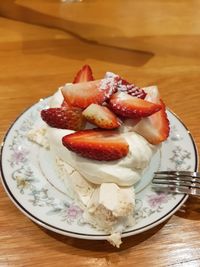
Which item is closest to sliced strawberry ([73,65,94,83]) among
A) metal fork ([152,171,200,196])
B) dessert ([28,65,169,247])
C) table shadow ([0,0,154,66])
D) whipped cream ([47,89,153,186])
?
dessert ([28,65,169,247])

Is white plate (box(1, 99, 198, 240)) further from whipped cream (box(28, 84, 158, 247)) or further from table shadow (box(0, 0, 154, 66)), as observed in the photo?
table shadow (box(0, 0, 154, 66))

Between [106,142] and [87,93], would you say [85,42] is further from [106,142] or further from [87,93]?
[106,142]

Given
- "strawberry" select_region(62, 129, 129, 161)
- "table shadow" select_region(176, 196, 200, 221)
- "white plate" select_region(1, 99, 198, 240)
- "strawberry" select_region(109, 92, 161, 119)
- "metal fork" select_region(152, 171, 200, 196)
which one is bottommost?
"table shadow" select_region(176, 196, 200, 221)

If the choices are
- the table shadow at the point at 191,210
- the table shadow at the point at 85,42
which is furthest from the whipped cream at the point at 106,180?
the table shadow at the point at 85,42

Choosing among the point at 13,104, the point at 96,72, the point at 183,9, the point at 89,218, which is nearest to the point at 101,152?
the point at 89,218

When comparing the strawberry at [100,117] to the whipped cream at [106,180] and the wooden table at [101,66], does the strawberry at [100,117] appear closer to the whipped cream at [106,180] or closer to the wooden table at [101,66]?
the whipped cream at [106,180]
